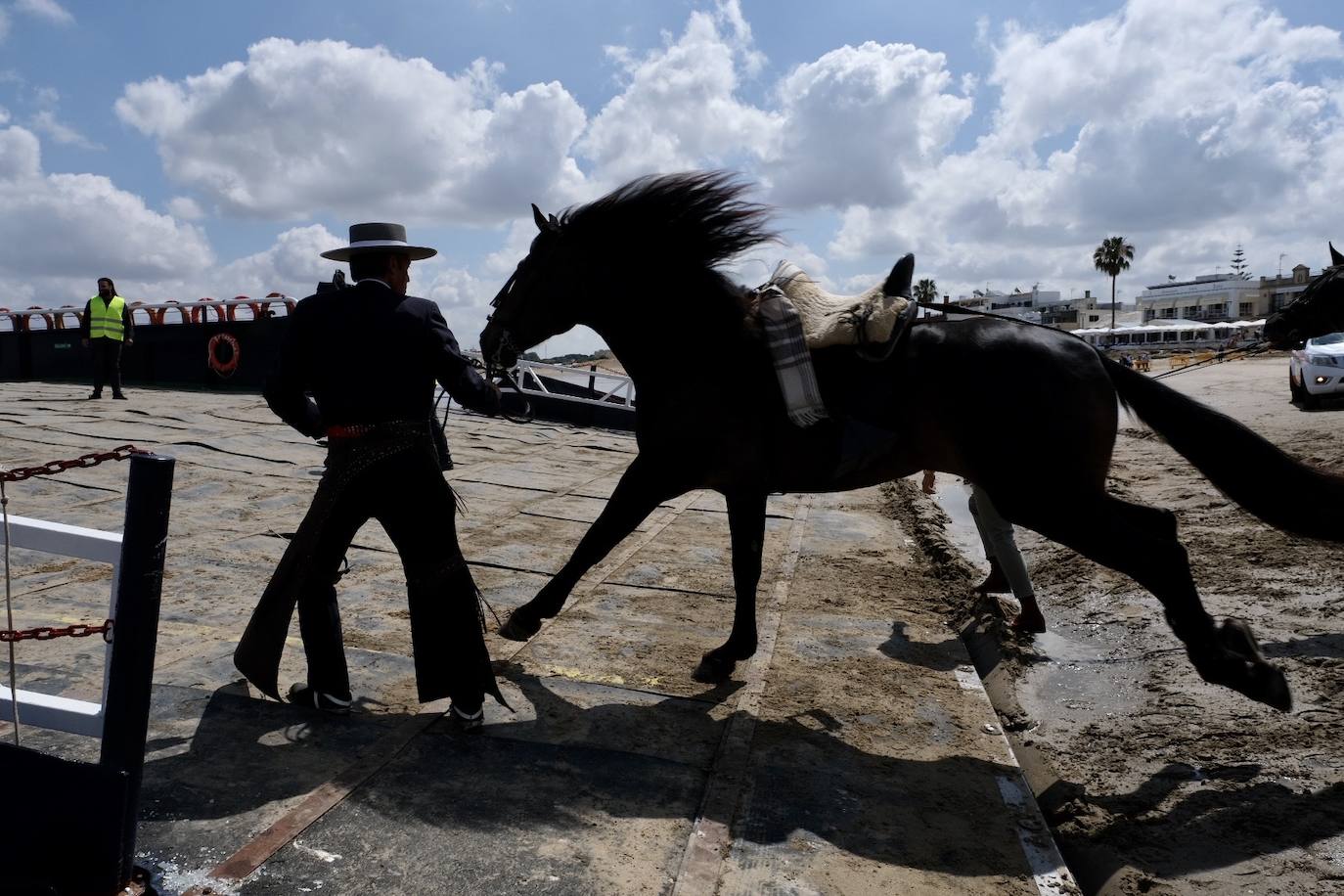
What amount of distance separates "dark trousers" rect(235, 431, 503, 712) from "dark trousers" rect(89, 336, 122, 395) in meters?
13.4

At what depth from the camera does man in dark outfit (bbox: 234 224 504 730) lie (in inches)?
148

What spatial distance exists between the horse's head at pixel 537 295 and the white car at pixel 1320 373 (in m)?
15.1

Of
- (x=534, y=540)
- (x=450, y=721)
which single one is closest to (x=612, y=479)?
(x=534, y=540)

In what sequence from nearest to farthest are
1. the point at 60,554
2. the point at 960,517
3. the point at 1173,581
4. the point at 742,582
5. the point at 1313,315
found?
the point at 60,554, the point at 1173,581, the point at 742,582, the point at 1313,315, the point at 960,517

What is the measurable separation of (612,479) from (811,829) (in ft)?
28.3

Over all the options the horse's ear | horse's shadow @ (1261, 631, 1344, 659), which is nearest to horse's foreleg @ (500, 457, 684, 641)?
the horse's ear

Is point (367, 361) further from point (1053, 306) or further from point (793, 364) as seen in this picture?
point (1053, 306)

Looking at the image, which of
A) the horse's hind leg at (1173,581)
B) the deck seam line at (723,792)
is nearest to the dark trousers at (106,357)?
the deck seam line at (723,792)

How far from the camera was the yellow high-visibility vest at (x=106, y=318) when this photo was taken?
14.5 metres

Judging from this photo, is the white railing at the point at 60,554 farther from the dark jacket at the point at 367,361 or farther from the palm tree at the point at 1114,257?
the palm tree at the point at 1114,257

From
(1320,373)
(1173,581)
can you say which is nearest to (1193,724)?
(1173,581)

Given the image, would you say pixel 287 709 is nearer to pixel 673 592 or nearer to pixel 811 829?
pixel 811 829

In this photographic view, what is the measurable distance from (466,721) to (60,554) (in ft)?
5.43

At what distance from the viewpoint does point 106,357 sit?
15.5m
